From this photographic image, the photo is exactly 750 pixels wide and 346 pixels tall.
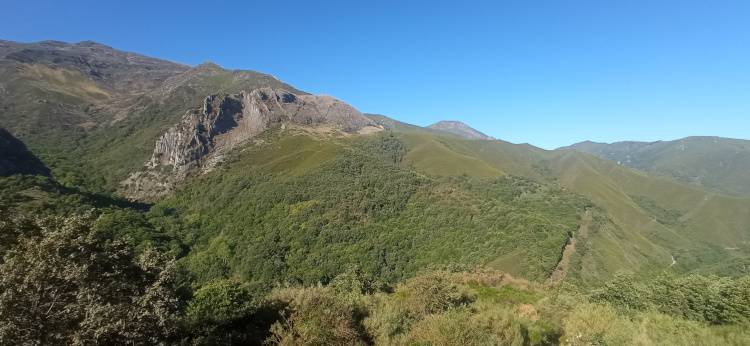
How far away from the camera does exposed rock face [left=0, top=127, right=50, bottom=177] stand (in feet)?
332

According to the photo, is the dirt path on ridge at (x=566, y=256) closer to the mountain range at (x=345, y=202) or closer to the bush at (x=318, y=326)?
the mountain range at (x=345, y=202)

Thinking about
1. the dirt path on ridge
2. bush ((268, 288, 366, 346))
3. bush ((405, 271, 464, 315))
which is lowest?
the dirt path on ridge

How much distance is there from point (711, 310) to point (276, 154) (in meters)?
156

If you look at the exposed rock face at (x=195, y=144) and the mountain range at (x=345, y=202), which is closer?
the mountain range at (x=345, y=202)

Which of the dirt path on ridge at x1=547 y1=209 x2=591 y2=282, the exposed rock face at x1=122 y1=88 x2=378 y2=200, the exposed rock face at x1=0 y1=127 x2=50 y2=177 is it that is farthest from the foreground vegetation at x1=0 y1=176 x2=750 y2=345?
the exposed rock face at x1=122 y1=88 x2=378 y2=200

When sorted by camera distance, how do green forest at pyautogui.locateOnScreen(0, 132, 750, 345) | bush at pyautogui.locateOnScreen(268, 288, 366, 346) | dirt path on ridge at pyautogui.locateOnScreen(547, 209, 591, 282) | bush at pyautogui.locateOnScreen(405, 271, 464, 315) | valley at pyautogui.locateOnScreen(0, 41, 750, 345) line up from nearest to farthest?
green forest at pyautogui.locateOnScreen(0, 132, 750, 345), valley at pyautogui.locateOnScreen(0, 41, 750, 345), bush at pyautogui.locateOnScreen(268, 288, 366, 346), bush at pyautogui.locateOnScreen(405, 271, 464, 315), dirt path on ridge at pyautogui.locateOnScreen(547, 209, 591, 282)

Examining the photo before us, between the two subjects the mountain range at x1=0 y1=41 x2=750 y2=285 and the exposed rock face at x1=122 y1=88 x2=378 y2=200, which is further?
the exposed rock face at x1=122 y1=88 x2=378 y2=200

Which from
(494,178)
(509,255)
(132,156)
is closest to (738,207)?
(494,178)

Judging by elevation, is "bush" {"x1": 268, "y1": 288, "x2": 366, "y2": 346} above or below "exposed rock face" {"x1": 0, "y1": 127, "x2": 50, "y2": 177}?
above

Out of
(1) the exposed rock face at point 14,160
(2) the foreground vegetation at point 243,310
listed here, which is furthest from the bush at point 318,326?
(1) the exposed rock face at point 14,160

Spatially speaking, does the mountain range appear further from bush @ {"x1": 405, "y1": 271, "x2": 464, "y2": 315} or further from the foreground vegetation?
bush @ {"x1": 405, "y1": 271, "x2": 464, "y2": 315}

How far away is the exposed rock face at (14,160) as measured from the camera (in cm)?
10106

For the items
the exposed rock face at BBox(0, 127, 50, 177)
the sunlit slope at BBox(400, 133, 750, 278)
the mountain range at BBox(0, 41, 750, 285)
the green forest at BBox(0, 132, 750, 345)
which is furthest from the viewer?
the exposed rock face at BBox(0, 127, 50, 177)

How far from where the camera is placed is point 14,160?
105m
